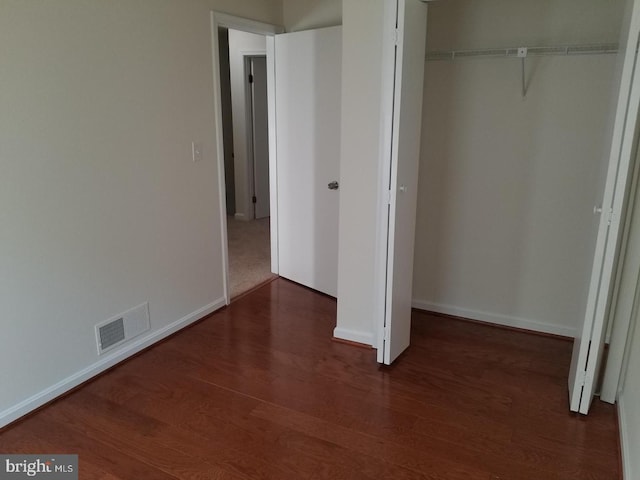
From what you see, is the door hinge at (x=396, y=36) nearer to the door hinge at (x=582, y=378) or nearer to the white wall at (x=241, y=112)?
the door hinge at (x=582, y=378)

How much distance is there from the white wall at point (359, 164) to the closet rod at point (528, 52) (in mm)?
723

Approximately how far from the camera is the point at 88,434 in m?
2.35

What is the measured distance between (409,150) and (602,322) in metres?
1.24

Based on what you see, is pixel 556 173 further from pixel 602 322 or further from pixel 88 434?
pixel 88 434

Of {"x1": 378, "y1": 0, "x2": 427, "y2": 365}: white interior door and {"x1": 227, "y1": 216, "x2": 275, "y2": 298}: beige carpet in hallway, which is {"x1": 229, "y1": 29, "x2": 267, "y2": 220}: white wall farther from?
{"x1": 378, "y1": 0, "x2": 427, "y2": 365}: white interior door

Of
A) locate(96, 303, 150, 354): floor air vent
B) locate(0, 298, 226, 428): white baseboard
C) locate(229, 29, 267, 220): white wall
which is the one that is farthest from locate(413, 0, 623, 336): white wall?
locate(229, 29, 267, 220): white wall

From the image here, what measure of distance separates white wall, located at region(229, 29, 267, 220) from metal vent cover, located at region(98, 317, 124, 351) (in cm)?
354

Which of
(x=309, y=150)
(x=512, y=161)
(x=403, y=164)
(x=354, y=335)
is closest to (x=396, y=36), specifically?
(x=403, y=164)

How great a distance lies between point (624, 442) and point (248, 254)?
3607 mm

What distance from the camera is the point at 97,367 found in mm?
2834

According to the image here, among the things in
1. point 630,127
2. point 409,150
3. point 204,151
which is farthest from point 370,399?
point 204,151

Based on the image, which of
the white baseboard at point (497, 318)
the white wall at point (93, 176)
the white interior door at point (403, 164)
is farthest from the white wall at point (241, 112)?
the white interior door at point (403, 164)

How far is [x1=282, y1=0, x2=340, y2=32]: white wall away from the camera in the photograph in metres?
3.69

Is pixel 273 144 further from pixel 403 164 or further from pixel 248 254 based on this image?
pixel 403 164
